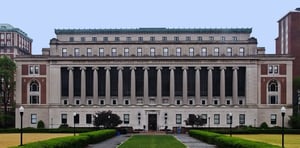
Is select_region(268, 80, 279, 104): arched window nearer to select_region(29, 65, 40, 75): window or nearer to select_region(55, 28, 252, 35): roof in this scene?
select_region(55, 28, 252, 35): roof

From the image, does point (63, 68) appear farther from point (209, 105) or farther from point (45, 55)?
point (209, 105)

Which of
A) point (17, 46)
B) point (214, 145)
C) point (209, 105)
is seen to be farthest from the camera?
point (17, 46)

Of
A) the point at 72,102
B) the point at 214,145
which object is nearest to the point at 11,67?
the point at 72,102

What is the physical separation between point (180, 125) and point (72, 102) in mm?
24286

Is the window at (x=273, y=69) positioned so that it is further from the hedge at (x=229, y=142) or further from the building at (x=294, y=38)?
the hedge at (x=229, y=142)

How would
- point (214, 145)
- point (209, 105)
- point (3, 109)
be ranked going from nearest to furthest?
1. point (214, 145)
2. point (209, 105)
3. point (3, 109)

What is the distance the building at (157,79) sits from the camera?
136m

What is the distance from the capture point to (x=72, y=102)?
13912 cm

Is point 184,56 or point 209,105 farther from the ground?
point 184,56

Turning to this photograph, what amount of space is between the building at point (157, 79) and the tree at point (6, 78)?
75.6 inches

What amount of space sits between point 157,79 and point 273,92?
82.8 ft

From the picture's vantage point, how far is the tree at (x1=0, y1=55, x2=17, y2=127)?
135 meters

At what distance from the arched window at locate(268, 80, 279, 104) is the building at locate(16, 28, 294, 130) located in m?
0.21

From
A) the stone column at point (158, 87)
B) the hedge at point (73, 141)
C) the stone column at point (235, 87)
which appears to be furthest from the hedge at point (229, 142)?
the stone column at point (158, 87)
